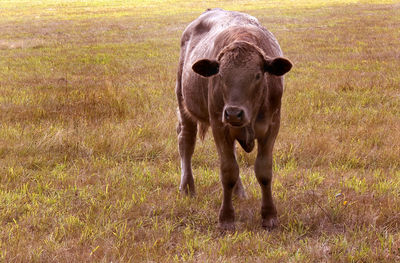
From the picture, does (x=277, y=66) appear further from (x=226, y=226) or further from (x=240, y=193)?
(x=240, y=193)

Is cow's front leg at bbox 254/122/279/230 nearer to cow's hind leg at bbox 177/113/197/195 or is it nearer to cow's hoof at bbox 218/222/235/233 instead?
cow's hoof at bbox 218/222/235/233

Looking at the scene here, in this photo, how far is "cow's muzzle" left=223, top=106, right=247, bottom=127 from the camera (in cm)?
345

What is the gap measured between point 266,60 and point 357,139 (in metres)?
3.21

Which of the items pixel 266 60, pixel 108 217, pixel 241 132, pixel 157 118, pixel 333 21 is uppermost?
pixel 266 60

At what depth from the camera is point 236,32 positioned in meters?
4.09

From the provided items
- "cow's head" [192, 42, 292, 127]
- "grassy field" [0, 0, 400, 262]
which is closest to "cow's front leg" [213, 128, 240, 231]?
"grassy field" [0, 0, 400, 262]

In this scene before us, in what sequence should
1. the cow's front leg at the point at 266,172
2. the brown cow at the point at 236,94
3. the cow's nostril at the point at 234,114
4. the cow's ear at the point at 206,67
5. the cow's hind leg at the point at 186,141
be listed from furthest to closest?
the cow's hind leg at the point at 186,141, the cow's front leg at the point at 266,172, the cow's ear at the point at 206,67, the brown cow at the point at 236,94, the cow's nostril at the point at 234,114

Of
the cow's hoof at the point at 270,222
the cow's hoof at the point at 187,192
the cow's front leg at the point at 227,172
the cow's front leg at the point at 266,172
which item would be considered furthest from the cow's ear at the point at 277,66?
the cow's hoof at the point at 187,192

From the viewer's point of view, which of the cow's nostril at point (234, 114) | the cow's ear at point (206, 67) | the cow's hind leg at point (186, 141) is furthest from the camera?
the cow's hind leg at point (186, 141)

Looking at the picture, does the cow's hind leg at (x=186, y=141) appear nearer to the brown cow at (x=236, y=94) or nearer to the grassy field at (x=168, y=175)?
the brown cow at (x=236, y=94)

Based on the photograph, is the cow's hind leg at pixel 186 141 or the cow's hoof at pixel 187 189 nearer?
the cow's hoof at pixel 187 189

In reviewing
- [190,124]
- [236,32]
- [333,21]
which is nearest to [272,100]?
[236,32]

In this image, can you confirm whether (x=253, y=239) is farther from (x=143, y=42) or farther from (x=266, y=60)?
(x=143, y=42)

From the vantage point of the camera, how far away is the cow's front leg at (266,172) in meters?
4.07
